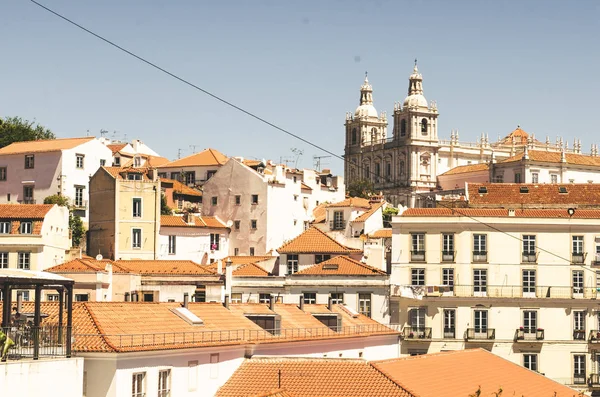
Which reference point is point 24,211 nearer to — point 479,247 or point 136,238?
point 136,238

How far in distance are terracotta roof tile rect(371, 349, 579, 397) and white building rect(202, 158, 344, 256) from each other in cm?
4726

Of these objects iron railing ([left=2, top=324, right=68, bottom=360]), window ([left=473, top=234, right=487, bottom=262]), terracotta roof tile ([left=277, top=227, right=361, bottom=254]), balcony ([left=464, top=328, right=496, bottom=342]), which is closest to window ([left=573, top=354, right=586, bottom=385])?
balcony ([left=464, top=328, right=496, bottom=342])

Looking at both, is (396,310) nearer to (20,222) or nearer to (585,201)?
(585,201)

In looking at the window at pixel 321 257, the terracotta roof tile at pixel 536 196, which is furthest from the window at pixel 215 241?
the terracotta roof tile at pixel 536 196

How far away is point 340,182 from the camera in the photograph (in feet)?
434

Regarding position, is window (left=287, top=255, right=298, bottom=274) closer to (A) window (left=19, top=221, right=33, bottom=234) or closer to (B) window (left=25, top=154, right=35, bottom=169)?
(A) window (left=19, top=221, right=33, bottom=234)

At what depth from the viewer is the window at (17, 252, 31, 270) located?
78.5 metres

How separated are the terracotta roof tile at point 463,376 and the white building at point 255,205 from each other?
155 ft

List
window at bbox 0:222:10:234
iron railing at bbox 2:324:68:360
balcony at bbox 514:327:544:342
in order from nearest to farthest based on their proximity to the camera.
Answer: iron railing at bbox 2:324:68:360, balcony at bbox 514:327:544:342, window at bbox 0:222:10:234

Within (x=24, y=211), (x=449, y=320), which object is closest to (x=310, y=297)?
(x=449, y=320)

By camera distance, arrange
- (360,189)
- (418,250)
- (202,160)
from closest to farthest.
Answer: (418,250) → (202,160) → (360,189)

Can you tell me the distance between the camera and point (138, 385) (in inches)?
1513

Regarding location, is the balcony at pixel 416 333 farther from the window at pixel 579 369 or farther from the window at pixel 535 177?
the window at pixel 535 177

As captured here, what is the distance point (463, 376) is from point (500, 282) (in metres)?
27.2
